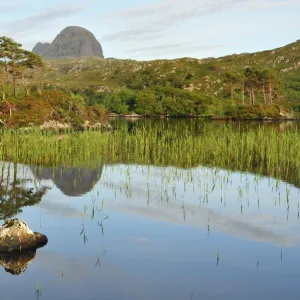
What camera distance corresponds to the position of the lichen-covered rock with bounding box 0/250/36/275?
10797 mm

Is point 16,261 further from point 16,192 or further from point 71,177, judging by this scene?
point 71,177

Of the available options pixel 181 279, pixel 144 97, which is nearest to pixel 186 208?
pixel 181 279

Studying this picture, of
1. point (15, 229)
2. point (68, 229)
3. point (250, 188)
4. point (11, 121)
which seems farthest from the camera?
point (11, 121)

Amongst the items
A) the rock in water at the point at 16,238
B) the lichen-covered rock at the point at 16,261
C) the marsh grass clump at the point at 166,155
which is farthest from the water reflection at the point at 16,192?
the lichen-covered rock at the point at 16,261

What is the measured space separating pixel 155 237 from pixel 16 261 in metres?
4.54

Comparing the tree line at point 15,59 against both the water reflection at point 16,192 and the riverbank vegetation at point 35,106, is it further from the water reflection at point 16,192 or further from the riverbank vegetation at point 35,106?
the water reflection at point 16,192

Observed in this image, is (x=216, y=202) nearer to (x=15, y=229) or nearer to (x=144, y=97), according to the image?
(x=15, y=229)

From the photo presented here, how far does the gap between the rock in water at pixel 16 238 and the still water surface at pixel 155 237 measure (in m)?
0.46

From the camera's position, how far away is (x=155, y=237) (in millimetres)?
13672

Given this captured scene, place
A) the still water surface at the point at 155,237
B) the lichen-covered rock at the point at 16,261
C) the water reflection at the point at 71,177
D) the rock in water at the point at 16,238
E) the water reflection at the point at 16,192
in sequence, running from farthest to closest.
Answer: the water reflection at the point at 71,177, the water reflection at the point at 16,192, the rock in water at the point at 16,238, the lichen-covered rock at the point at 16,261, the still water surface at the point at 155,237

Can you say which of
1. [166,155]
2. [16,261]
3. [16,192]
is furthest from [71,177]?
[16,261]

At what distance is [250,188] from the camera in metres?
21.0

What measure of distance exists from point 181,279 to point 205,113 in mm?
124680

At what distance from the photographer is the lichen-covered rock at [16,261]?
35.4 ft
